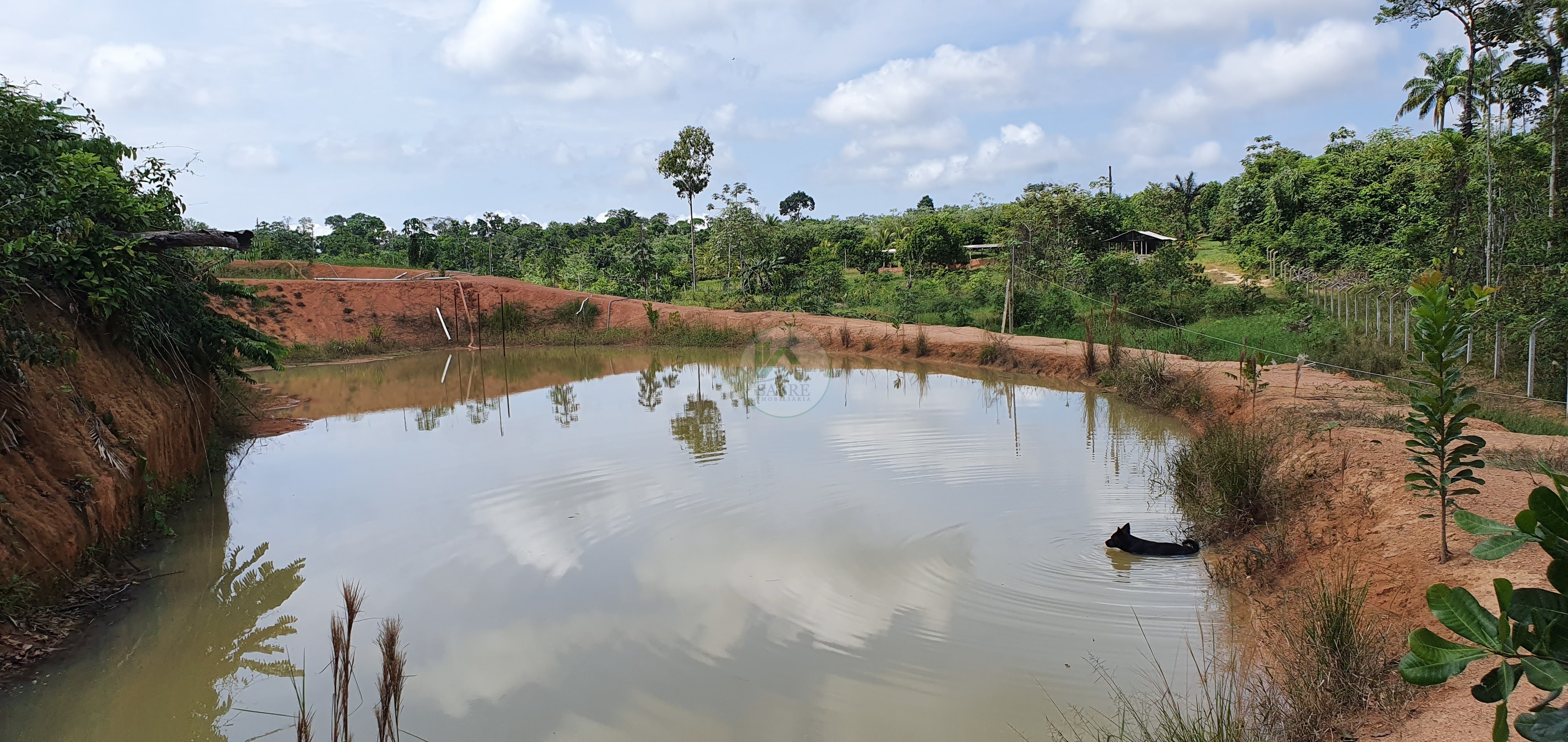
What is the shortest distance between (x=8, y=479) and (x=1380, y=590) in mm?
7358

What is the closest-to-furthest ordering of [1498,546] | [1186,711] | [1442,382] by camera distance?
[1498,546]
[1186,711]
[1442,382]

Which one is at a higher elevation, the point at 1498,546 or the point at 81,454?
the point at 1498,546

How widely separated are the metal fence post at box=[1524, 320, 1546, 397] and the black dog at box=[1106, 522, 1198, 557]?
5704mm

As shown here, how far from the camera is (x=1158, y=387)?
37.2ft

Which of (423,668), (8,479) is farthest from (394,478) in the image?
(423,668)

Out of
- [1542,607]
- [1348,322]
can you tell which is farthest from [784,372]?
[1542,607]

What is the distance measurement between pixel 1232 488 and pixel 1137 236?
84.2 feet

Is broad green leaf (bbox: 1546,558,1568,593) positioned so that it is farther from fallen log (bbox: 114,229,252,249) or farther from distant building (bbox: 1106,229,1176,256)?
distant building (bbox: 1106,229,1176,256)

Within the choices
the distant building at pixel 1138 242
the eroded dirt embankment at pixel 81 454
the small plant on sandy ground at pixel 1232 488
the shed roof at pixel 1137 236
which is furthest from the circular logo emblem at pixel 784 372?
the distant building at pixel 1138 242

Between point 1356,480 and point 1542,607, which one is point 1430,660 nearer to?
point 1542,607

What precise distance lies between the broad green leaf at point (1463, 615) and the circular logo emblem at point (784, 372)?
31.4ft

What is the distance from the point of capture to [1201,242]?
30.4m

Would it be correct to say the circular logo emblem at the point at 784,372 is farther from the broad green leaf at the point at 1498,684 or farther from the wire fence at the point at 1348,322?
the broad green leaf at the point at 1498,684

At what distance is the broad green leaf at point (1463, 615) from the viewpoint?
1.56 metres
